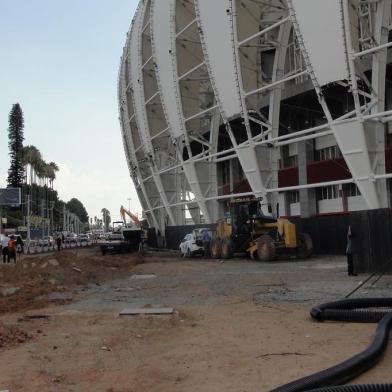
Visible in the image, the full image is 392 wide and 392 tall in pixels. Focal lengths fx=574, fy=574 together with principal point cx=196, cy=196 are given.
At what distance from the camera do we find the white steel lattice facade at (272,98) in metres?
28.2

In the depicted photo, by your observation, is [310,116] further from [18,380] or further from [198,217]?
[18,380]

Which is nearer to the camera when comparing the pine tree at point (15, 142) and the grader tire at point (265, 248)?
the grader tire at point (265, 248)

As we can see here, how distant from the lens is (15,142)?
120 meters

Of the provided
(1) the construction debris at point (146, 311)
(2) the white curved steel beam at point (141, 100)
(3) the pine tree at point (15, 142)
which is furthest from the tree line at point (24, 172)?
(1) the construction debris at point (146, 311)

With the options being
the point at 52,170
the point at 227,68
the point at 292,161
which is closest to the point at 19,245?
the point at 292,161

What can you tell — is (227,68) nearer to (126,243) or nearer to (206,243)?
(206,243)

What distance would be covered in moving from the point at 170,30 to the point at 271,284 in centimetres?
3345

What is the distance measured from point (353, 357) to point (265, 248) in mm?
21059

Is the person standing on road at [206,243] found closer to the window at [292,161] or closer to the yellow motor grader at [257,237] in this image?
the yellow motor grader at [257,237]

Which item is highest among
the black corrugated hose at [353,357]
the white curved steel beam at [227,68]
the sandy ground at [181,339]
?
the white curved steel beam at [227,68]

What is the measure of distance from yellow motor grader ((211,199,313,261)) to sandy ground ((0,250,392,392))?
1109cm

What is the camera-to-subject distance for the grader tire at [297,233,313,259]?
29.1 m

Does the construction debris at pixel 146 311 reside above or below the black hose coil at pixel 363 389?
below

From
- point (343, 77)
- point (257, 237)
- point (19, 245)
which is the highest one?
point (343, 77)
